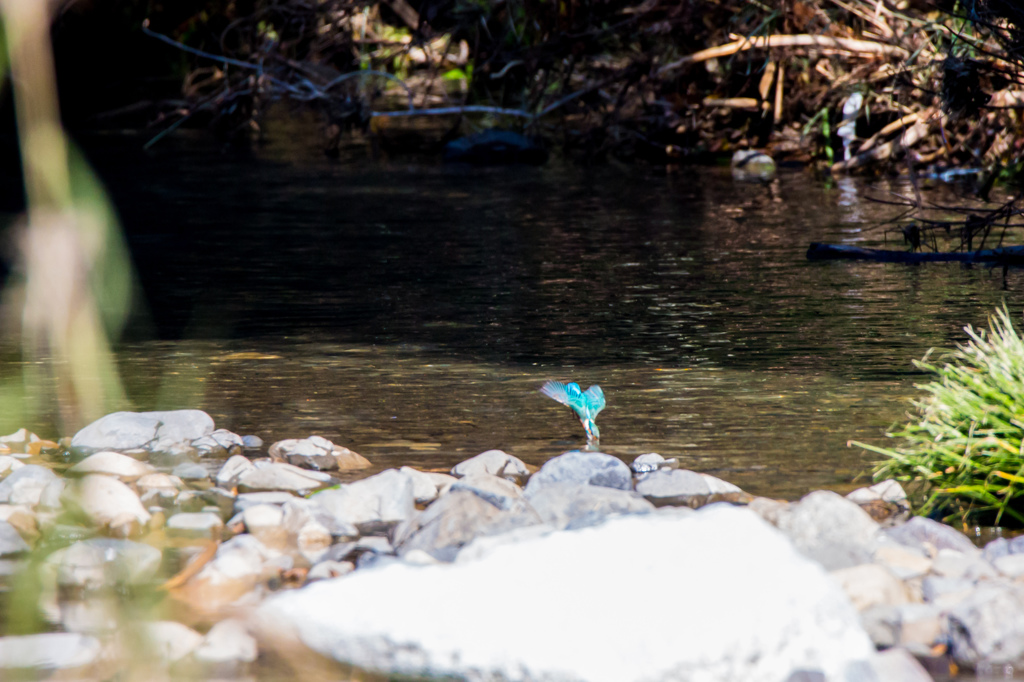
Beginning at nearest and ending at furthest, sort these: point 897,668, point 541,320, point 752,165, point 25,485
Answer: point 897,668
point 25,485
point 541,320
point 752,165

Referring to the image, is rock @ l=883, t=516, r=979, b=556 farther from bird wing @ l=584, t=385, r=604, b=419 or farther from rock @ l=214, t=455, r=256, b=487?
rock @ l=214, t=455, r=256, b=487

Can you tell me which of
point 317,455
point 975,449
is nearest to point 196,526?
point 317,455

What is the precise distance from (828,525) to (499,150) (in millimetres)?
11201

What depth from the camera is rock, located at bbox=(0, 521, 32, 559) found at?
3.28 metres

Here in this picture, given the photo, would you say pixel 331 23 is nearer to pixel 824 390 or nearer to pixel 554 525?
pixel 824 390

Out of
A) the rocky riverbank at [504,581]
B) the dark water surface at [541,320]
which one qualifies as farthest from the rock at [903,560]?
the dark water surface at [541,320]

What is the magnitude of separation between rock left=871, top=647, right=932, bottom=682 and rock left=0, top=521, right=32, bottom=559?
2.21 m

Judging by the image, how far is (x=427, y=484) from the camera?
143 inches

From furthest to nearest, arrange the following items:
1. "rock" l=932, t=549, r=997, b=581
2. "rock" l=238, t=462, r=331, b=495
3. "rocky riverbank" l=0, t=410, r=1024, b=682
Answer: "rock" l=238, t=462, r=331, b=495 → "rock" l=932, t=549, r=997, b=581 → "rocky riverbank" l=0, t=410, r=1024, b=682

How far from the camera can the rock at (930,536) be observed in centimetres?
312

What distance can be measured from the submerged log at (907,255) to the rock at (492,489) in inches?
179

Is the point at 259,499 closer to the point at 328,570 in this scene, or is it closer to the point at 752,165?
the point at 328,570

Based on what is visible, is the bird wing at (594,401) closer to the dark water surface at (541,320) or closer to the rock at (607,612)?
the dark water surface at (541,320)

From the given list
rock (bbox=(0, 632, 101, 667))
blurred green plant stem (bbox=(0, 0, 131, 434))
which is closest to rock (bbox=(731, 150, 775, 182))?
rock (bbox=(0, 632, 101, 667))
